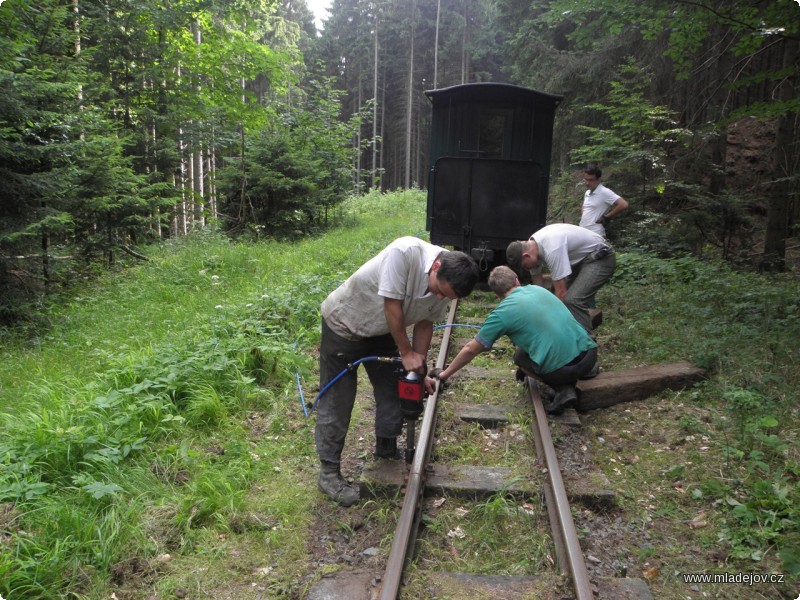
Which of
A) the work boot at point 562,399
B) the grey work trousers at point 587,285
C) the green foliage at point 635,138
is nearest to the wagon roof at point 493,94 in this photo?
the green foliage at point 635,138

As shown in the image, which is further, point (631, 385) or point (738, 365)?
point (738, 365)

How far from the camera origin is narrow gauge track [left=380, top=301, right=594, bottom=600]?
270 cm

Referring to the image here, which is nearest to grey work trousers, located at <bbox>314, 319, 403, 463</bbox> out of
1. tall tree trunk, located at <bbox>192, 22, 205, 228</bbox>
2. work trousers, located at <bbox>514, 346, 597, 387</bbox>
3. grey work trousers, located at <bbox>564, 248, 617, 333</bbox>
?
work trousers, located at <bbox>514, 346, 597, 387</bbox>

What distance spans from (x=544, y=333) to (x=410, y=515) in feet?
6.83

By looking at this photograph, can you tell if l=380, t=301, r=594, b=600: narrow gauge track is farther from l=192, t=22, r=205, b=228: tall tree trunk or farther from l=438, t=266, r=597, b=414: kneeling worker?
l=192, t=22, r=205, b=228: tall tree trunk

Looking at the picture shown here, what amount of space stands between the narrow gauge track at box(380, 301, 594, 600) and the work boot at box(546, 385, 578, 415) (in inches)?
10.3

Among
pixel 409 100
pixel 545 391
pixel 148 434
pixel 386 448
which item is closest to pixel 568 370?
pixel 545 391

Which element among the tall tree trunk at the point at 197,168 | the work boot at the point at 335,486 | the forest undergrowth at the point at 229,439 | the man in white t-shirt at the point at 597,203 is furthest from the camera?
the tall tree trunk at the point at 197,168

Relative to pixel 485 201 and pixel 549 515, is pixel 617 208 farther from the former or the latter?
pixel 549 515

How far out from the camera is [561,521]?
3148 mm

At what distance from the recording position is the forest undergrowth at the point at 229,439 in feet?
9.66

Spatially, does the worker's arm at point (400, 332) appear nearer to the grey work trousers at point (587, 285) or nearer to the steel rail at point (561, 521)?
the steel rail at point (561, 521)

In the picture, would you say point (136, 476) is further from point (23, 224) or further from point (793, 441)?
point (23, 224)

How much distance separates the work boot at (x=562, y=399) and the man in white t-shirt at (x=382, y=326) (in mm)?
1584
